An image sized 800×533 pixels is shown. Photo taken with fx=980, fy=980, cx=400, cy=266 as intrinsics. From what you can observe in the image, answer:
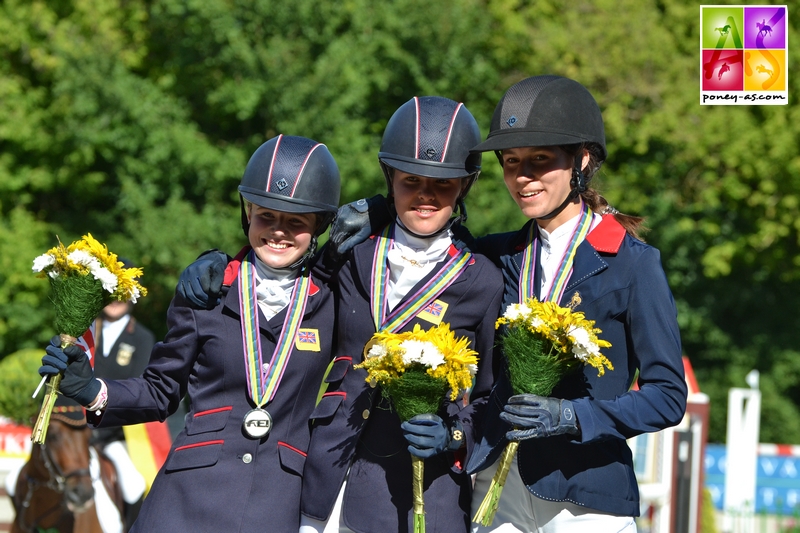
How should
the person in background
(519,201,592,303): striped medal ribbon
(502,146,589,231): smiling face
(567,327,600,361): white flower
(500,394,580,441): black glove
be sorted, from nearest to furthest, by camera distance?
(567,327,600,361): white flower → (500,394,580,441): black glove → (519,201,592,303): striped medal ribbon → (502,146,589,231): smiling face → the person in background

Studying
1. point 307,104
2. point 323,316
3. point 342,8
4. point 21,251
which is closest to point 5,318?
point 21,251

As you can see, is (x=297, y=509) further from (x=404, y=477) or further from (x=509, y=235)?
(x=509, y=235)

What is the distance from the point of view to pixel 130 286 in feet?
13.0

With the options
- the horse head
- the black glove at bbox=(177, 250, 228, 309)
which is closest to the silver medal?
the black glove at bbox=(177, 250, 228, 309)

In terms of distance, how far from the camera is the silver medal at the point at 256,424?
389 centimetres

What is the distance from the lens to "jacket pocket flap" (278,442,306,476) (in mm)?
3918

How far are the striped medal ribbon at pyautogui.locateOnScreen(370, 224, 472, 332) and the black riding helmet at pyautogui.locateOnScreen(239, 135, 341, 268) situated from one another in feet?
1.11

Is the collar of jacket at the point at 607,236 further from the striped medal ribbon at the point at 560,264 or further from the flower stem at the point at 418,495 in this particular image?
the flower stem at the point at 418,495

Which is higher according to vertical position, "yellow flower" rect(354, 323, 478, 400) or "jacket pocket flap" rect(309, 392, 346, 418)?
"yellow flower" rect(354, 323, 478, 400)

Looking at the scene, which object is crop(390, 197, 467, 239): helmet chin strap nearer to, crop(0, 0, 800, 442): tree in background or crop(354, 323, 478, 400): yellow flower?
crop(354, 323, 478, 400): yellow flower

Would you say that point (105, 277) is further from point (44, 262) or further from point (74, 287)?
point (44, 262)

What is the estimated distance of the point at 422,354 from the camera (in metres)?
3.37

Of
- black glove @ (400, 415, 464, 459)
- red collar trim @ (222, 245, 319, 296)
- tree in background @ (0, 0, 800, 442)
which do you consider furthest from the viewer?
tree in background @ (0, 0, 800, 442)

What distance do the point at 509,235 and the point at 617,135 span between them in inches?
575
